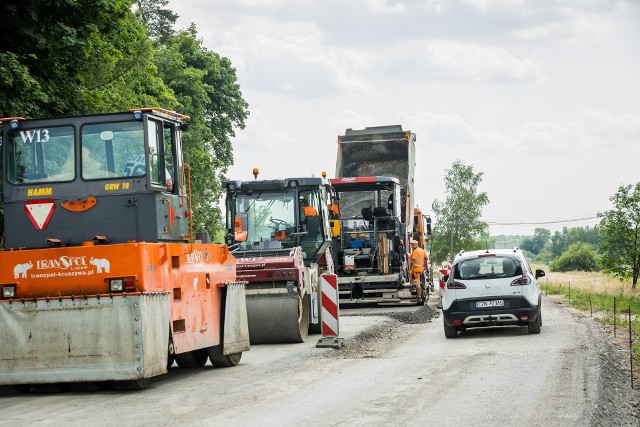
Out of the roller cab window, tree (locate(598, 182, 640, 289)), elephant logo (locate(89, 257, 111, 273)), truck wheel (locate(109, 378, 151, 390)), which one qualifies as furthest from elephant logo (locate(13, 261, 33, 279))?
tree (locate(598, 182, 640, 289))

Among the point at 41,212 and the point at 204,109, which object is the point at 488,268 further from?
the point at 204,109

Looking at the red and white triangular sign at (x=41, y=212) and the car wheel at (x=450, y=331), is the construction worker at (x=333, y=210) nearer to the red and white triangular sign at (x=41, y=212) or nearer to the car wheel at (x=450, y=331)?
the car wheel at (x=450, y=331)

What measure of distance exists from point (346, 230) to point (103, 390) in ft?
61.6

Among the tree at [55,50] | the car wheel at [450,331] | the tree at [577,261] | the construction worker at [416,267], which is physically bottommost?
the tree at [577,261]

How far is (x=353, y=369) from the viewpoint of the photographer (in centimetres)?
1395

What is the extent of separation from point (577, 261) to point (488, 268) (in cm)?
11109

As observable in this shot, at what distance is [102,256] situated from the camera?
12.0 meters

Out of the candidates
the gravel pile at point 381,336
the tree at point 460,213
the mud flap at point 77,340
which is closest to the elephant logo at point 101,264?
the mud flap at point 77,340

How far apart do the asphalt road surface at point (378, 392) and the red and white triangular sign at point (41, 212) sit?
2.02 metres

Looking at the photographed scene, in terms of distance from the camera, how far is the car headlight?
39.0 feet

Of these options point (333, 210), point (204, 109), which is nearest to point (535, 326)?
point (333, 210)

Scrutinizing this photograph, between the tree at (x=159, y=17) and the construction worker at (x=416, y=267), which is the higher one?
the tree at (x=159, y=17)

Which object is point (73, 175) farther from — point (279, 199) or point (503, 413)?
point (279, 199)

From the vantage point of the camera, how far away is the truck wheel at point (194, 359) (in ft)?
49.5
